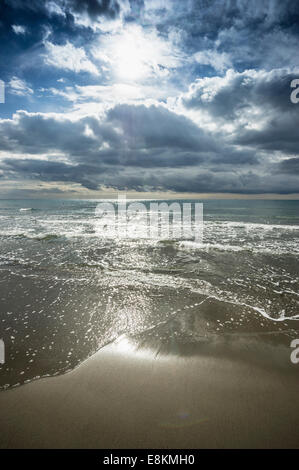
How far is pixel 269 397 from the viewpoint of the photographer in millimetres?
3189

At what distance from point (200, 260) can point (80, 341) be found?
7871 mm

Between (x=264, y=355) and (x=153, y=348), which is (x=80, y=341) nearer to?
(x=153, y=348)

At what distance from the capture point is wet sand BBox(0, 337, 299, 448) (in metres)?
2.64

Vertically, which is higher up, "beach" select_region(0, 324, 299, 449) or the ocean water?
the ocean water

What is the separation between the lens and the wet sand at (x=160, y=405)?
264 centimetres

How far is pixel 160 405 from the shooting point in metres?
3.04
